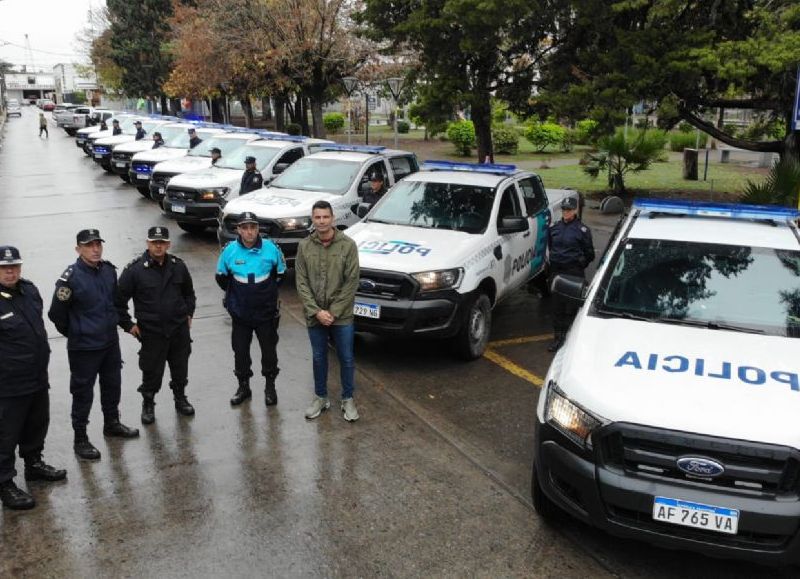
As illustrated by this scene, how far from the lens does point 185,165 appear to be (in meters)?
15.9

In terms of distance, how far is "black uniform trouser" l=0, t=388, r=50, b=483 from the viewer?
4566 millimetres

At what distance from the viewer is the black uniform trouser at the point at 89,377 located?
523 centimetres

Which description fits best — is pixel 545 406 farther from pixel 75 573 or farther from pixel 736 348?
pixel 75 573

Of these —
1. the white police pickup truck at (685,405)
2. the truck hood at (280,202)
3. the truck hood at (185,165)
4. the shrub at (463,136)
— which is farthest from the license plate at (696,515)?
the shrub at (463,136)

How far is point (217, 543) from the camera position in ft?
14.0

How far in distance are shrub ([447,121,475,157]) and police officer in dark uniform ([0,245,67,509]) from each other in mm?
25084

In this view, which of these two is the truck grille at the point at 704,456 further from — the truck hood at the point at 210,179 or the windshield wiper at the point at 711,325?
the truck hood at the point at 210,179

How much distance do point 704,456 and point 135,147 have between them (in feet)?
68.5

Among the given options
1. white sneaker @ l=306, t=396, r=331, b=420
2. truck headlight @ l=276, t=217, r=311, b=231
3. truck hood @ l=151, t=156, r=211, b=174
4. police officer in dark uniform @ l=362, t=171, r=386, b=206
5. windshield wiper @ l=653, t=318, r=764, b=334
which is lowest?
white sneaker @ l=306, t=396, r=331, b=420

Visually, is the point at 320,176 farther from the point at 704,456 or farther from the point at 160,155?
the point at 160,155

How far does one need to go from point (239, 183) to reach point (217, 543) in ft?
33.5

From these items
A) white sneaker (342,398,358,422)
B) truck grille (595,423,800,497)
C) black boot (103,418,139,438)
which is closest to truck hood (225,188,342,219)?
white sneaker (342,398,358,422)

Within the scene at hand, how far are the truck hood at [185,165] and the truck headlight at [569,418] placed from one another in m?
12.4

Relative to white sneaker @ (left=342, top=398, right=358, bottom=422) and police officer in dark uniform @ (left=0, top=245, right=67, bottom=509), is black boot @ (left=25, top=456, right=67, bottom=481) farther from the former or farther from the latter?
white sneaker @ (left=342, top=398, right=358, bottom=422)
